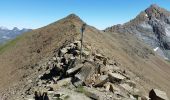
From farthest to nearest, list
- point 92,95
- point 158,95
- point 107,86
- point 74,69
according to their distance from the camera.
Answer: point 74,69, point 158,95, point 107,86, point 92,95

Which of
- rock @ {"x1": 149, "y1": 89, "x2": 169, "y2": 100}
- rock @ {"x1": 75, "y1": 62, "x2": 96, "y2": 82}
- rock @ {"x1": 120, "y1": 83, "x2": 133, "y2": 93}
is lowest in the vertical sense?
rock @ {"x1": 149, "y1": 89, "x2": 169, "y2": 100}

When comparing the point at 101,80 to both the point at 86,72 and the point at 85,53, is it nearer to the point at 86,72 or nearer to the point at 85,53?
the point at 86,72

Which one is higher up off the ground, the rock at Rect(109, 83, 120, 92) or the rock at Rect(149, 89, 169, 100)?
the rock at Rect(109, 83, 120, 92)

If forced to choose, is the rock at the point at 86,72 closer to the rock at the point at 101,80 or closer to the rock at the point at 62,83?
the rock at the point at 101,80

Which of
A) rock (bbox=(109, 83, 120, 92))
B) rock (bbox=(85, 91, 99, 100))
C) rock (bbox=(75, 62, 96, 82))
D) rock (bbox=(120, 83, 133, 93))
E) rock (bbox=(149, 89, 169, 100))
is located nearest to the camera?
rock (bbox=(85, 91, 99, 100))

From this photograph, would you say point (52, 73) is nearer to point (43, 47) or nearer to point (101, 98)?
point (101, 98)

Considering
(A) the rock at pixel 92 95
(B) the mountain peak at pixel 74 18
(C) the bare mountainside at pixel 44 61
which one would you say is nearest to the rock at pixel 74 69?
(C) the bare mountainside at pixel 44 61

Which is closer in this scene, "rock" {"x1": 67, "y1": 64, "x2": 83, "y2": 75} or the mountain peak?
"rock" {"x1": 67, "y1": 64, "x2": 83, "y2": 75}

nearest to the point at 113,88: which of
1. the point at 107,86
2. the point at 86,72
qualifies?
the point at 107,86

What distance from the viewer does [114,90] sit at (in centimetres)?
3453

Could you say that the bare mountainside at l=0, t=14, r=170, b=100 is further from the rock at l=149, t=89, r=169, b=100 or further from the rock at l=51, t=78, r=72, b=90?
the rock at l=149, t=89, r=169, b=100

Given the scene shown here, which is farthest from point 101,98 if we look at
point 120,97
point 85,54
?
point 85,54

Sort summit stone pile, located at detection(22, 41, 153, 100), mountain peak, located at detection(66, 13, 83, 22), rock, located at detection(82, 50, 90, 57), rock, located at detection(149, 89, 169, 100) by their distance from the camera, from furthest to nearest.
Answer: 1. mountain peak, located at detection(66, 13, 83, 22)
2. rock, located at detection(82, 50, 90, 57)
3. rock, located at detection(149, 89, 169, 100)
4. summit stone pile, located at detection(22, 41, 153, 100)

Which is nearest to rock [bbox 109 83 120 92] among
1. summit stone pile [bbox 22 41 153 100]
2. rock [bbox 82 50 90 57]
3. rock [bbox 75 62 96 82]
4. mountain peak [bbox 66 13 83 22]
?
summit stone pile [bbox 22 41 153 100]
